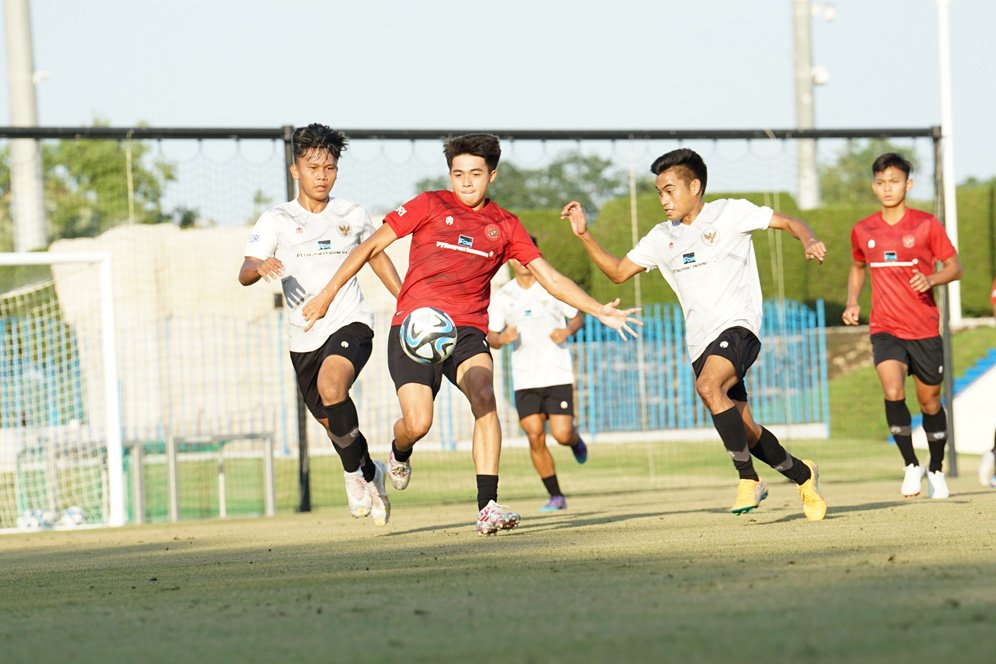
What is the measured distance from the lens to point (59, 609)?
530cm

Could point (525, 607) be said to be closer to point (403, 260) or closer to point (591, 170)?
point (403, 260)

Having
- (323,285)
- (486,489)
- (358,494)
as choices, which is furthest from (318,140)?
(486,489)

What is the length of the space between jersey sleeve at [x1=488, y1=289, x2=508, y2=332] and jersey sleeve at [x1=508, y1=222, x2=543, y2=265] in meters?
4.13

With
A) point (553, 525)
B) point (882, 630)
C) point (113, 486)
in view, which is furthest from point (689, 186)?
point (113, 486)

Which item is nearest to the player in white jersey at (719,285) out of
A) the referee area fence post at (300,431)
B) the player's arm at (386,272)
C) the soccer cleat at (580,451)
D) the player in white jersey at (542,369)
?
the player's arm at (386,272)

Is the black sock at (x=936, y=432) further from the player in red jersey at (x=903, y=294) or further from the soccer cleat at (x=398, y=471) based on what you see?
the soccer cleat at (x=398, y=471)

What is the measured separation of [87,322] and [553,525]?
14.2 m

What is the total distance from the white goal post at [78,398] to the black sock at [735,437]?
6.24 m

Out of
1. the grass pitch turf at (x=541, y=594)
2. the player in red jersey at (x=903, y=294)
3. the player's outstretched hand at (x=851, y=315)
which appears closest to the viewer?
the grass pitch turf at (x=541, y=594)

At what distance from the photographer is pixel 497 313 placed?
12.6 m

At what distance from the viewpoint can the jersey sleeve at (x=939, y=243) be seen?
10945 millimetres

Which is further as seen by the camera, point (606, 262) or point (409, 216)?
point (606, 262)

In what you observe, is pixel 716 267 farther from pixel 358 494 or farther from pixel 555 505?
pixel 555 505

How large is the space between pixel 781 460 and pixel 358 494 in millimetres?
2713
